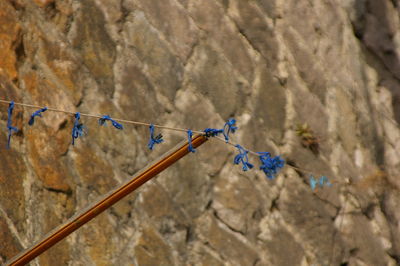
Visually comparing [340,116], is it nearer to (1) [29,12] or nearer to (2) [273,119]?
(2) [273,119]

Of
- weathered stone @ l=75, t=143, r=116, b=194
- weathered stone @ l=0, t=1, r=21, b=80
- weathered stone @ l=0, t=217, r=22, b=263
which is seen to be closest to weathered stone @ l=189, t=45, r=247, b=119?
weathered stone @ l=75, t=143, r=116, b=194

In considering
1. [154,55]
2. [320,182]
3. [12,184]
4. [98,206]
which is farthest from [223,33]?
[98,206]

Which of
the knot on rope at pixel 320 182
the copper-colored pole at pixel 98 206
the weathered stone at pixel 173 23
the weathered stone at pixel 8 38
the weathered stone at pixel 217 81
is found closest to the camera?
the copper-colored pole at pixel 98 206

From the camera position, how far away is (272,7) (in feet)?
14.1

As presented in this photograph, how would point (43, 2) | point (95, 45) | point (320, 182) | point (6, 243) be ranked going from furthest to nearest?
1. point (320, 182)
2. point (95, 45)
3. point (43, 2)
4. point (6, 243)

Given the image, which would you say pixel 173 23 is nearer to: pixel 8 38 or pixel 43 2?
pixel 43 2

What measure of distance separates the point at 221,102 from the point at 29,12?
0.96m

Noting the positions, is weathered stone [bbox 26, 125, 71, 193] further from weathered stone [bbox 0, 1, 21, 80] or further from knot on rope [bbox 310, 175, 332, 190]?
knot on rope [bbox 310, 175, 332, 190]

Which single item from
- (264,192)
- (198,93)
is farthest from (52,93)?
(264,192)

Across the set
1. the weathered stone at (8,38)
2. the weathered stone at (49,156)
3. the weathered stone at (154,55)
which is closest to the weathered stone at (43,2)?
the weathered stone at (8,38)

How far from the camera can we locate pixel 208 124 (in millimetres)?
3941

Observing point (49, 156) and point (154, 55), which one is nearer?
point (49, 156)

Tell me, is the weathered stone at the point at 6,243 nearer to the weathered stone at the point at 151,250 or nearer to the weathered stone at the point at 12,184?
the weathered stone at the point at 12,184

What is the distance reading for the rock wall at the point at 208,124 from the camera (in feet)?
11.5
